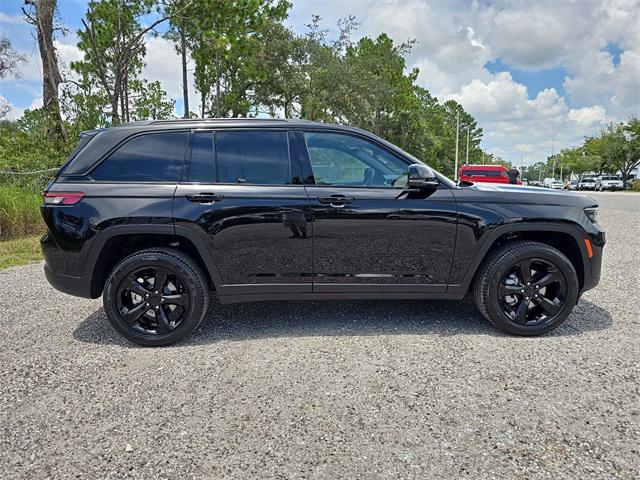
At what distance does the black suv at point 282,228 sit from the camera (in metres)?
3.29

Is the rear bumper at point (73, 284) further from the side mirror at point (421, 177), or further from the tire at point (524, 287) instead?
the tire at point (524, 287)

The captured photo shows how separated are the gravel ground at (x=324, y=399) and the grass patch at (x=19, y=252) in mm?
3069

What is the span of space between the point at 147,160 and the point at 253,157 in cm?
87

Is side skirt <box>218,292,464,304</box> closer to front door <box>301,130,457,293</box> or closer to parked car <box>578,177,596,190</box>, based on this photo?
front door <box>301,130,457,293</box>

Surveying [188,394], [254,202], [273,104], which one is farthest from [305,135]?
[273,104]

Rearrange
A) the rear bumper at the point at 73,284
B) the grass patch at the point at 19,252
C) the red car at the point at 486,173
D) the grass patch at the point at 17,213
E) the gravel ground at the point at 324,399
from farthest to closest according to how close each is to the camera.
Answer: the red car at the point at 486,173 → the grass patch at the point at 17,213 → the grass patch at the point at 19,252 → the rear bumper at the point at 73,284 → the gravel ground at the point at 324,399

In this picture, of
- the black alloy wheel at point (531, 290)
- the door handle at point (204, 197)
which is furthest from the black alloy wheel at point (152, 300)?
the black alloy wheel at point (531, 290)

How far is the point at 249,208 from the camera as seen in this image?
329 cm

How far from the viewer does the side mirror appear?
10.7 feet

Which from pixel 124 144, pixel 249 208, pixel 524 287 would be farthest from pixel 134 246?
pixel 524 287

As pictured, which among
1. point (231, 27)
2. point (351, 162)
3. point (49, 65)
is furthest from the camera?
point (231, 27)

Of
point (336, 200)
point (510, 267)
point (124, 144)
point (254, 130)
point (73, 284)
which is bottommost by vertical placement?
point (73, 284)

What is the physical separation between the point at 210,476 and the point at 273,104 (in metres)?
25.0

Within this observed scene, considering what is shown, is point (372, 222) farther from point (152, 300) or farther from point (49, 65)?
point (49, 65)
